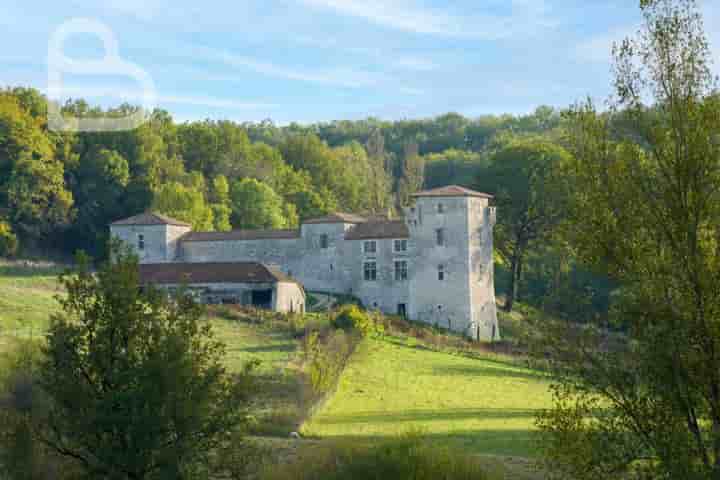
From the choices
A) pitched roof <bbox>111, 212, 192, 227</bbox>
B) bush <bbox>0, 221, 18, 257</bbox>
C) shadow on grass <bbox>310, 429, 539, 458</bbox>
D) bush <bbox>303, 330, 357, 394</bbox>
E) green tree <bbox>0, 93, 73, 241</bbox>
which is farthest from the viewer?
green tree <bbox>0, 93, 73, 241</bbox>

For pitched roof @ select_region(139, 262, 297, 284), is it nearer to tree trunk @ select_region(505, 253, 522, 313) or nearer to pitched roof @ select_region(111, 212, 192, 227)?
pitched roof @ select_region(111, 212, 192, 227)

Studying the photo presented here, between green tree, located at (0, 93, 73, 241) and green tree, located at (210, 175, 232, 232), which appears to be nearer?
green tree, located at (0, 93, 73, 241)

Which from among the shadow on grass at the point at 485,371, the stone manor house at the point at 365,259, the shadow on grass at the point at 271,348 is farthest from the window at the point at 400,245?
the shadow on grass at the point at 271,348

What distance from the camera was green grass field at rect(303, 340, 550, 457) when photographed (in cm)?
2558

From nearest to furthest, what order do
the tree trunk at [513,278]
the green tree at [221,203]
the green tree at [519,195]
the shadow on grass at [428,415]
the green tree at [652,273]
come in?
the green tree at [652,273], the shadow on grass at [428,415], the tree trunk at [513,278], the green tree at [519,195], the green tree at [221,203]

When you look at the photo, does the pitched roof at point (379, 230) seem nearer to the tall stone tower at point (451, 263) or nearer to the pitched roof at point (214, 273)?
the tall stone tower at point (451, 263)

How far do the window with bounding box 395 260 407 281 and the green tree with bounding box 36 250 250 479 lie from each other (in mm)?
40038

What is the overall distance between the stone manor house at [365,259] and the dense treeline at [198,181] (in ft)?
15.6

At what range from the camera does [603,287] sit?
64.9 metres

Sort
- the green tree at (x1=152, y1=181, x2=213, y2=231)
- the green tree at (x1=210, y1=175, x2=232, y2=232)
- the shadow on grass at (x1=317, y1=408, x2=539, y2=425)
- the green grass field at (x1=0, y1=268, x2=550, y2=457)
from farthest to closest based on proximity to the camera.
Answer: the green tree at (x1=210, y1=175, x2=232, y2=232), the green tree at (x1=152, y1=181, x2=213, y2=231), the shadow on grass at (x1=317, y1=408, x2=539, y2=425), the green grass field at (x1=0, y1=268, x2=550, y2=457)

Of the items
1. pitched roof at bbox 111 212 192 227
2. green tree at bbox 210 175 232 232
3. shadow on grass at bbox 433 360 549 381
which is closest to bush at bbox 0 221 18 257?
pitched roof at bbox 111 212 192 227

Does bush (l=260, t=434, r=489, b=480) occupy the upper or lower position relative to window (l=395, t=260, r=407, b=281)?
lower

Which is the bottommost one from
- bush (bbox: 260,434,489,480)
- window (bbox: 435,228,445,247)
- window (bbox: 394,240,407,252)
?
bush (bbox: 260,434,489,480)

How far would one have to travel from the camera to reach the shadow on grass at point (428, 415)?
27922 mm
